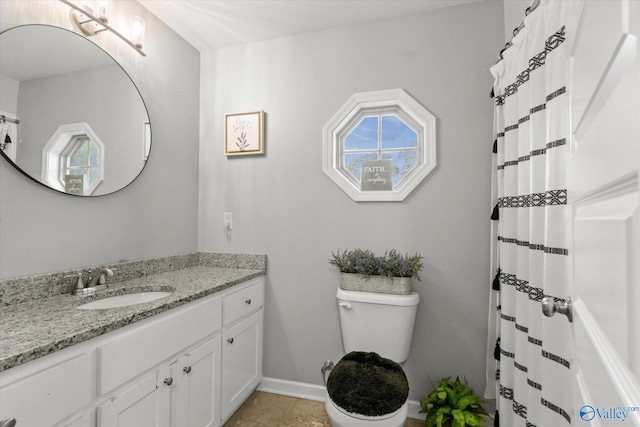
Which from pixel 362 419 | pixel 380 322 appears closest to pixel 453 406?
pixel 380 322

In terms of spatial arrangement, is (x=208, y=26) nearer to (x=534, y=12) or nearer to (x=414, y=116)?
(x=414, y=116)

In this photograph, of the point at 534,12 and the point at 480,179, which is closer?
the point at 534,12

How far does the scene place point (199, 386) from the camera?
1.40 m

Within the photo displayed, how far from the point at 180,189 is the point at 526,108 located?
203 centimetres

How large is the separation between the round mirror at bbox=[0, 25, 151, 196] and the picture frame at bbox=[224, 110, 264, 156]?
54cm

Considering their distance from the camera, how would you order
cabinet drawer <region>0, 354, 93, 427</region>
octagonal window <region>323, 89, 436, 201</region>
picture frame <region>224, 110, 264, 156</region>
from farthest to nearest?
picture frame <region>224, 110, 264, 156</region>, octagonal window <region>323, 89, 436, 201</region>, cabinet drawer <region>0, 354, 93, 427</region>

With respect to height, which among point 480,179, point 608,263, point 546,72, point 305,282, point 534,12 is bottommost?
point 305,282

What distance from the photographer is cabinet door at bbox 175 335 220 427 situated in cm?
129

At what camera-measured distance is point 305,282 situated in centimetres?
199

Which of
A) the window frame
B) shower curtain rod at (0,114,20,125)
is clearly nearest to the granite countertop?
the window frame

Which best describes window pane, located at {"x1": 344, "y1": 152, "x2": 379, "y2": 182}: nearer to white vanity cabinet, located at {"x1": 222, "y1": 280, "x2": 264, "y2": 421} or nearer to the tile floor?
white vanity cabinet, located at {"x1": 222, "y1": 280, "x2": 264, "y2": 421}

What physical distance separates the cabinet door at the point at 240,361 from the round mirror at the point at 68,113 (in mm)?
1046

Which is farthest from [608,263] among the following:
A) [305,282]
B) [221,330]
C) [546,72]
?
[305,282]

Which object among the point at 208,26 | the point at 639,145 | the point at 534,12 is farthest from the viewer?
the point at 208,26
